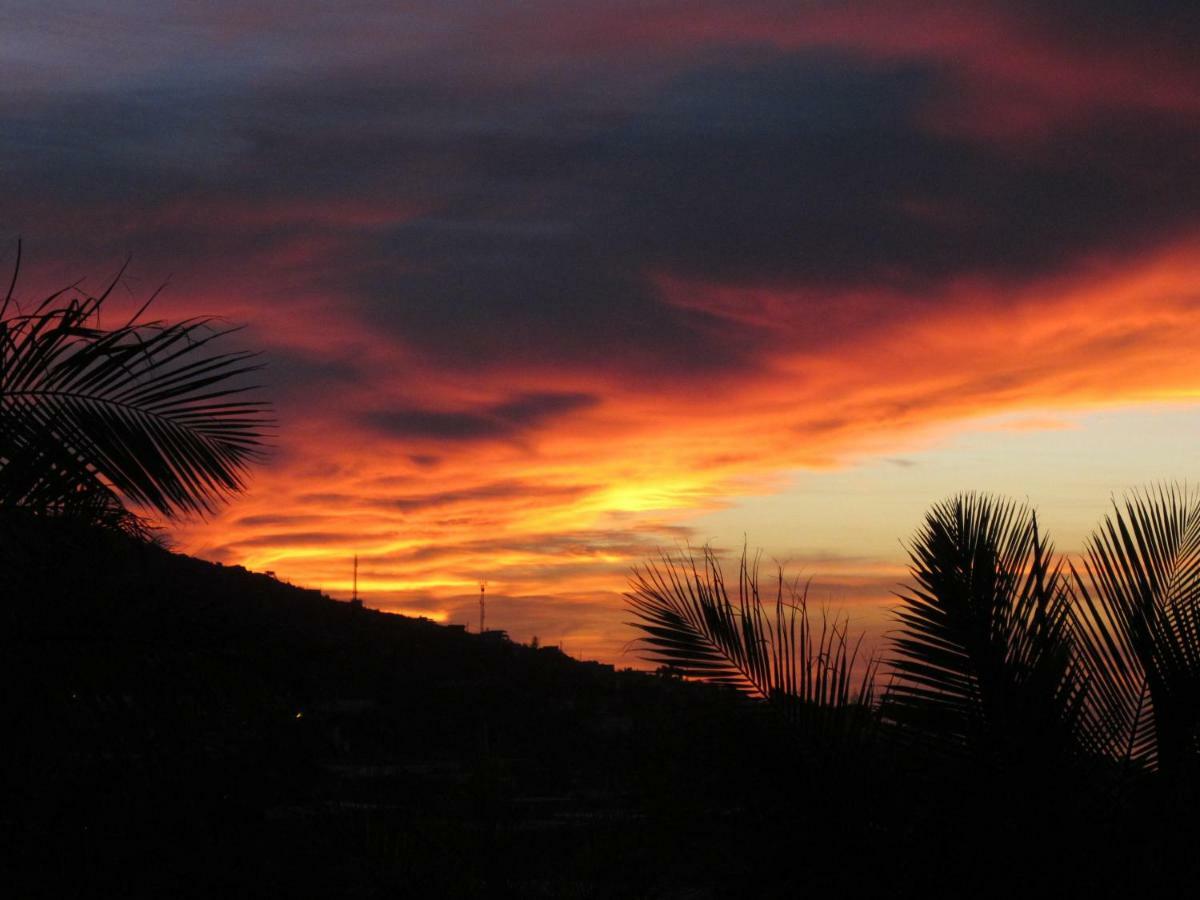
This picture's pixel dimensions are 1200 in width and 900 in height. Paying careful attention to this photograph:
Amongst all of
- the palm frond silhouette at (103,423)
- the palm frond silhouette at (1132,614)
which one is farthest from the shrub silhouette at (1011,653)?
the palm frond silhouette at (103,423)

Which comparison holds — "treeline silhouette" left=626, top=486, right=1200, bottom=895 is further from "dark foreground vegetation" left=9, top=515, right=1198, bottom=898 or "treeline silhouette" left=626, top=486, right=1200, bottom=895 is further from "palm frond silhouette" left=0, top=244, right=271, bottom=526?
"palm frond silhouette" left=0, top=244, right=271, bottom=526

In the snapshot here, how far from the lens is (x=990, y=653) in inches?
218

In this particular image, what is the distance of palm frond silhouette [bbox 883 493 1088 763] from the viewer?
17.5ft

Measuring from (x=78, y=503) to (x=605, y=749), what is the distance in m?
18.0

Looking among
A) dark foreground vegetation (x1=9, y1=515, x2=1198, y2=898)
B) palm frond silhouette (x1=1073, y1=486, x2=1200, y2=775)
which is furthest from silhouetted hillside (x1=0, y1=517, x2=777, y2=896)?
palm frond silhouette (x1=1073, y1=486, x2=1200, y2=775)

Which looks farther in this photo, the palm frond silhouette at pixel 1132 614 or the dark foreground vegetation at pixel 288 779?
the palm frond silhouette at pixel 1132 614

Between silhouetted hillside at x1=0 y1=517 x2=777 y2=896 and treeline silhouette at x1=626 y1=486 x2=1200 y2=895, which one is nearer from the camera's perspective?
silhouetted hillside at x1=0 y1=517 x2=777 y2=896

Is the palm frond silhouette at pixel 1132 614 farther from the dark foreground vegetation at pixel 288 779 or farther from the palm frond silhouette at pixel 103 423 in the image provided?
the palm frond silhouette at pixel 103 423

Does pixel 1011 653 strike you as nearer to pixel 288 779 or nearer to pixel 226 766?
pixel 226 766

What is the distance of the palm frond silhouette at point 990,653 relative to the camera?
5.33 m

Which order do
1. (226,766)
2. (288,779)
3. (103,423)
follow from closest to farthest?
1. (103,423)
2. (226,766)
3. (288,779)

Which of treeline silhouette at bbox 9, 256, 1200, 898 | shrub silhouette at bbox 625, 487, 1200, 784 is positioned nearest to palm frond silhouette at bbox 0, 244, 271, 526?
treeline silhouette at bbox 9, 256, 1200, 898

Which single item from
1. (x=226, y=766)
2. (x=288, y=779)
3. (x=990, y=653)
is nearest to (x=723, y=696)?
(x=990, y=653)

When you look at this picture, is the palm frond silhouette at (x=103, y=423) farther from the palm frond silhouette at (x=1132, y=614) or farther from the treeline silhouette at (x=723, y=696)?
the palm frond silhouette at (x=1132, y=614)
